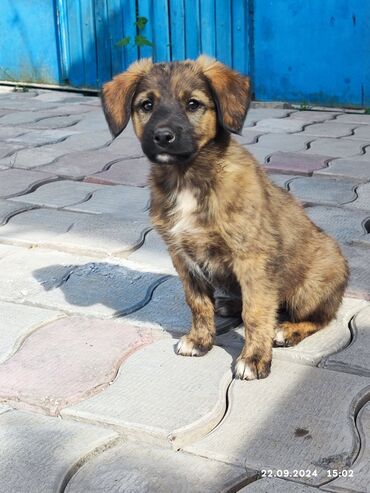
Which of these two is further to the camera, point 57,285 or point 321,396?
point 57,285

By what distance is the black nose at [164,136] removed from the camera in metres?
2.96

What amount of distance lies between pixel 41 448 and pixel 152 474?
38cm

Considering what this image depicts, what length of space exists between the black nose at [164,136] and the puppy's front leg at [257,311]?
510 millimetres

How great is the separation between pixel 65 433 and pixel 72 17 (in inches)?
308

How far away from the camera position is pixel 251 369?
295 cm

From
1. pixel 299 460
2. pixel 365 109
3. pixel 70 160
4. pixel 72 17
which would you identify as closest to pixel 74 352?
pixel 299 460

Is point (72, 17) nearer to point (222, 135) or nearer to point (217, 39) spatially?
point (217, 39)

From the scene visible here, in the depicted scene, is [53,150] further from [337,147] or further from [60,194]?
[337,147]

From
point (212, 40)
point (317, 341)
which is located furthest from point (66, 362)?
point (212, 40)

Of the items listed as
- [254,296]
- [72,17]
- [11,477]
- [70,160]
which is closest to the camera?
[11,477]

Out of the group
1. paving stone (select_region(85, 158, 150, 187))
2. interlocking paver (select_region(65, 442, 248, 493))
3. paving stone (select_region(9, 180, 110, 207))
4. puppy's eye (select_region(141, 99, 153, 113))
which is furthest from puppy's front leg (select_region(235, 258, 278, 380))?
paving stone (select_region(85, 158, 150, 187))

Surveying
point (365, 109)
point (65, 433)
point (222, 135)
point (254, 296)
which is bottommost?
point (365, 109)

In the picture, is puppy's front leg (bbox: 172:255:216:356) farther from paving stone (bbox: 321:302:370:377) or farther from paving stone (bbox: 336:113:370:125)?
paving stone (bbox: 336:113:370:125)

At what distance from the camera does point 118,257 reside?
13.9 feet
